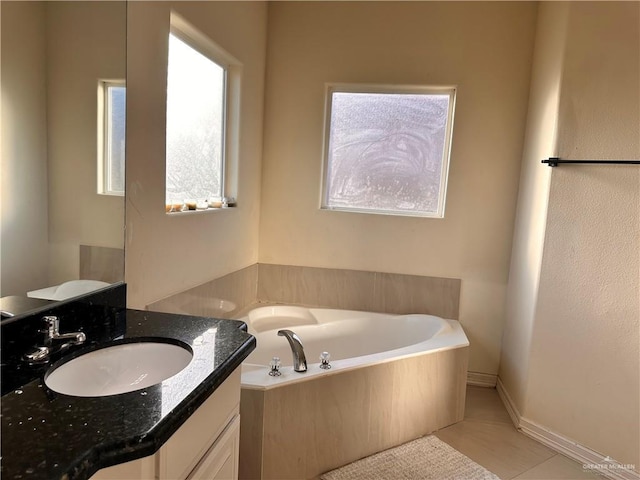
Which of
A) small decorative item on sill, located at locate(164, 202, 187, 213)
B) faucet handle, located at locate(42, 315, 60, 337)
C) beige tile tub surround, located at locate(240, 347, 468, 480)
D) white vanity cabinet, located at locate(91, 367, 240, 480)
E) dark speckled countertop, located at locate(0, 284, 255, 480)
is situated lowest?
beige tile tub surround, located at locate(240, 347, 468, 480)

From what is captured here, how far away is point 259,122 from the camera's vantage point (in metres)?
3.04

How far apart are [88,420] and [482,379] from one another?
2842 mm

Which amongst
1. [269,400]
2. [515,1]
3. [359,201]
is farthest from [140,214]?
[515,1]

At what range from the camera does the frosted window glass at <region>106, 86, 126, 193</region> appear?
149 centimetres

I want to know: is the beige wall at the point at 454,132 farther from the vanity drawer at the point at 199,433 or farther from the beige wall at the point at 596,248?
the vanity drawer at the point at 199,433

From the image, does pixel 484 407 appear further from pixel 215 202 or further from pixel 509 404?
pixel 215 202

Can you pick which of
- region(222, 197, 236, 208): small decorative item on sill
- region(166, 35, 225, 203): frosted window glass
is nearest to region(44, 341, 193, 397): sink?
region(166, 35, 225, 203): frosted window glass

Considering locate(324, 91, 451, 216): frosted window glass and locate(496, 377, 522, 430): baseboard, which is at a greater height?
locate(324, 91, 451, 216): frosted window glass

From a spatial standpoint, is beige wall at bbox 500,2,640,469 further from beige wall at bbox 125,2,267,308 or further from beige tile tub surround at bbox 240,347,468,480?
beige wall at bbox 125,2,267,308

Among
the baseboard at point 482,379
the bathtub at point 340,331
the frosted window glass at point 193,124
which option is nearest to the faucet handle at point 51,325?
the frosted window glass at point 193,124

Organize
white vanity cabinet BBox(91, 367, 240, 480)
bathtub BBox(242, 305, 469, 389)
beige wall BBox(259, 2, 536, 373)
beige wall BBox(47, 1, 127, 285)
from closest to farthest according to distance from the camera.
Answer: white vanity cabinet BBox(91, 367, 240, 480)
beige wall BBox(47, 1, 127, 285)
bathtub BBox(242, 305, 469, 389)
beige wall BBox(259, 2, 536, 373)

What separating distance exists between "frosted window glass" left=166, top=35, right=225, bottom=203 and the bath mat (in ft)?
5.19

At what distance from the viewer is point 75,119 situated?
1.28 m

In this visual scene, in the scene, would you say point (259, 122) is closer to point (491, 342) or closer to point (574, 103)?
point (574, 103)
